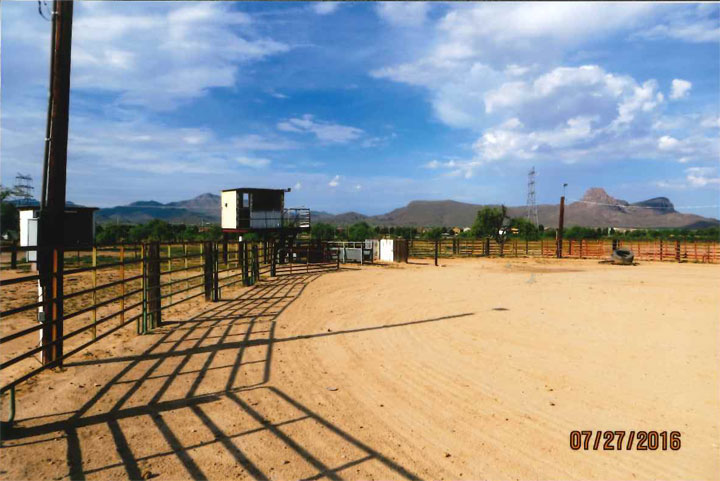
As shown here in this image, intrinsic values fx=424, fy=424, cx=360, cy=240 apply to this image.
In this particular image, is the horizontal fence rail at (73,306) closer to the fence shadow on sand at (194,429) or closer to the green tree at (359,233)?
the fence shadow on sand at (194,429)

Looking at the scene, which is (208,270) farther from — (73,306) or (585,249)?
(585,249)

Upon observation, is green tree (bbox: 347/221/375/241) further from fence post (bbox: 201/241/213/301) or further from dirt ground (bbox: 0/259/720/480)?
dirt ground (bbox: 0/259/720/480)

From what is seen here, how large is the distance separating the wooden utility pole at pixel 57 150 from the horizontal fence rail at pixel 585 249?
85.1 feet

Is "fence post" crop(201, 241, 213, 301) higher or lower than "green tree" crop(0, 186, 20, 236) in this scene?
lower

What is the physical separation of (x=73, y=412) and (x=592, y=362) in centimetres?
711

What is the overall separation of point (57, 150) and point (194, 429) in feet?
15.3

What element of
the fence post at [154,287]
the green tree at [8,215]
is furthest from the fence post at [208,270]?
the green tree at [8,215]

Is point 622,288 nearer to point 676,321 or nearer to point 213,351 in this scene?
point 676,321

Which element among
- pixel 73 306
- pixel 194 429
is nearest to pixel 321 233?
pixel 73 306

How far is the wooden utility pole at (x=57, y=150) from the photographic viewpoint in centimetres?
591

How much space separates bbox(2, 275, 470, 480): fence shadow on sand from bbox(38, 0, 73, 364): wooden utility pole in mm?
908

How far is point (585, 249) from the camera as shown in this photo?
35906mm

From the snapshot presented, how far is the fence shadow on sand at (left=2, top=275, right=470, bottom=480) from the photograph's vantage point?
12.0ft

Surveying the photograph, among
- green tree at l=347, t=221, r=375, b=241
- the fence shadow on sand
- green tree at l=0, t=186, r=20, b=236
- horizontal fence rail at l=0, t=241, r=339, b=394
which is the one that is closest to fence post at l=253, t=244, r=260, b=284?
horizontal fence rail at l=0, t=241, r=339, b=394
